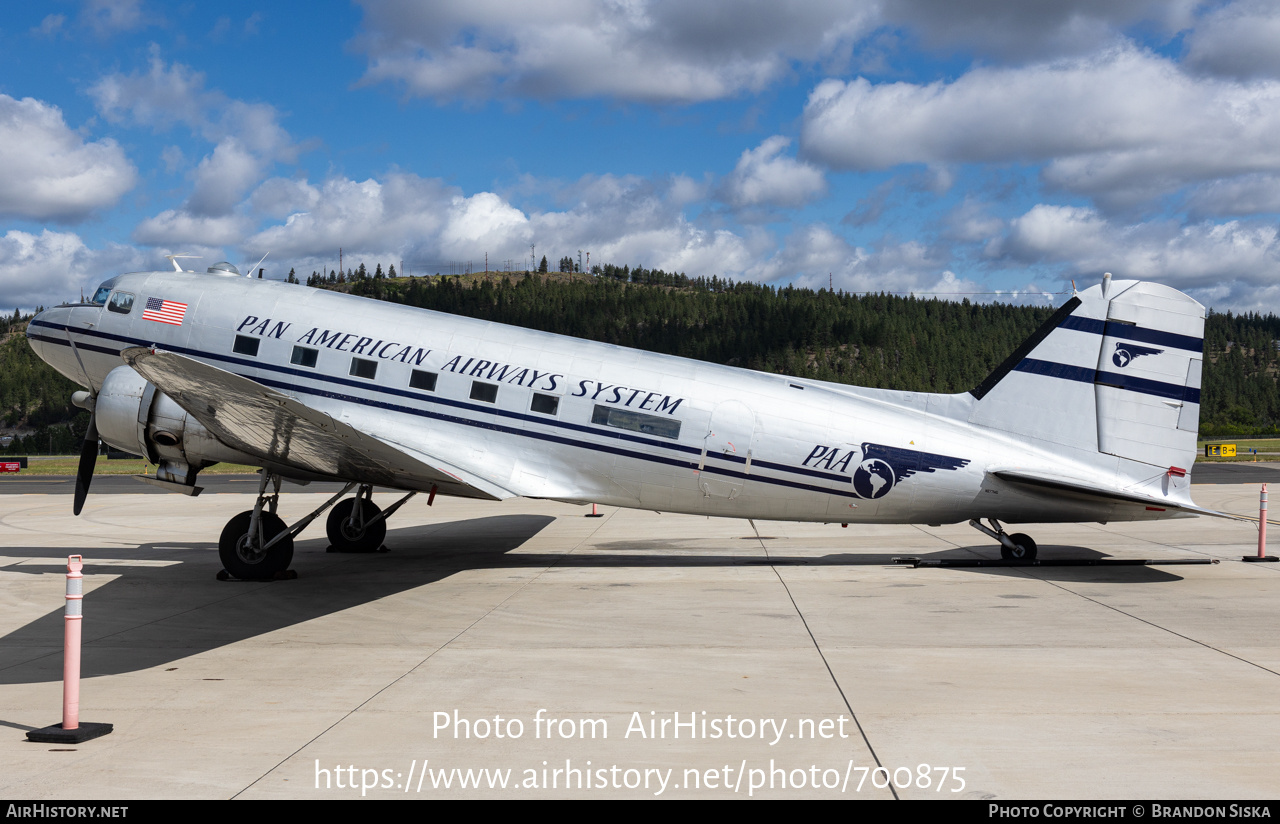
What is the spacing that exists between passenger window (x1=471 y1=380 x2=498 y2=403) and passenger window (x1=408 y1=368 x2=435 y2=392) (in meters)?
0.63

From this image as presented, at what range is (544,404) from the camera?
13047mm

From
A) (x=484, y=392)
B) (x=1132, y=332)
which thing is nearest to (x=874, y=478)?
(x=1132, y=332)

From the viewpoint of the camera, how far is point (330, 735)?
605 cm

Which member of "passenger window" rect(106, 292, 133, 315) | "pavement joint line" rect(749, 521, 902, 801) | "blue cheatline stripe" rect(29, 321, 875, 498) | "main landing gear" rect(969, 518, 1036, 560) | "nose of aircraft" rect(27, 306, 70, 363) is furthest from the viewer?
"nose of aircraft" rect(27, 306, 70, 363)

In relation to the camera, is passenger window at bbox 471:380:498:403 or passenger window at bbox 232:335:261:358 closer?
passenger window at bbox 471:380:498:403

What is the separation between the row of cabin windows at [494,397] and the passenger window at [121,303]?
212 centimetres

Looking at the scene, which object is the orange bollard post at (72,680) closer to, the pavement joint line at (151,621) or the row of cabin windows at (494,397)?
the pavement joint line at (151,621)

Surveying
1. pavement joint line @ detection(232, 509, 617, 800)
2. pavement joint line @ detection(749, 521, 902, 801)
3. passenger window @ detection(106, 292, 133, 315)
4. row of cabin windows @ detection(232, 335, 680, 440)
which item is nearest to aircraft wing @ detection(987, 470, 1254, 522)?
pavement joint line @ detection(749, 521, 902, 801)

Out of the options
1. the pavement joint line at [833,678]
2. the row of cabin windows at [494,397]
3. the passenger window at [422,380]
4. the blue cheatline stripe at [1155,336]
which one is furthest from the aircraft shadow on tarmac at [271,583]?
the blue cheatline stripe at [1155,336]

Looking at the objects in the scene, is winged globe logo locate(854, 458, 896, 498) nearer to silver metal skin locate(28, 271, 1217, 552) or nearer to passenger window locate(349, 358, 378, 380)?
silver metal skin locate(28, 271, 1217, 552)

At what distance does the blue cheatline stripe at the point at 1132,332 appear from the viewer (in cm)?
1268

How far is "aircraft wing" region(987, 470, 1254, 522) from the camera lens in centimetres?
1233

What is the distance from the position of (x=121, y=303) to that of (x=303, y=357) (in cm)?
354

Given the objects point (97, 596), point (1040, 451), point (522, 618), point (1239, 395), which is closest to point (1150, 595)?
point (1040, 451)
